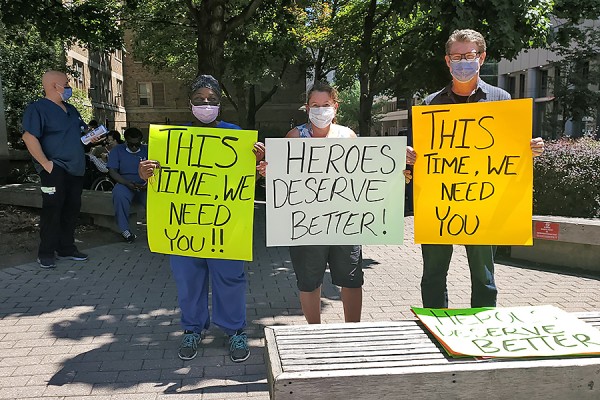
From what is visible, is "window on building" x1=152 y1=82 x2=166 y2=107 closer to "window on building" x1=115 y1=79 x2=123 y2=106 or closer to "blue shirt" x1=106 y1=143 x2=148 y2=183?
"window on building" x1=115 y1=79 x2=123 y2=106

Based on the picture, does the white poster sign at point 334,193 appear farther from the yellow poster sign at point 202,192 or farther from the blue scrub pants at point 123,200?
the blue scrub pants at point 123,200

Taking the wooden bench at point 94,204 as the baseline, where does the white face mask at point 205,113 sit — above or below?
above

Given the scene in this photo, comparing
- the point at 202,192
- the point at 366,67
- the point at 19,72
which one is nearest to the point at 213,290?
the point at 202,192

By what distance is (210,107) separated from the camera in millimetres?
3656

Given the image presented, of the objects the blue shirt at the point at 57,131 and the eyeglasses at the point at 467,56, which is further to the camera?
the blue shirt at the point at 57,131

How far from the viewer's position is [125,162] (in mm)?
7801

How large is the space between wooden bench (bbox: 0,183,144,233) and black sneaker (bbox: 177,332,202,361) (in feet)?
14.5

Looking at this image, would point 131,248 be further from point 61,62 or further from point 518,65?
point 518,65

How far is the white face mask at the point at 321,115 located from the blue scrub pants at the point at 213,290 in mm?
1121

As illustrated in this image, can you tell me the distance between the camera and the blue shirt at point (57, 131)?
5.86 m

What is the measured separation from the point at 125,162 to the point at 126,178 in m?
0.23

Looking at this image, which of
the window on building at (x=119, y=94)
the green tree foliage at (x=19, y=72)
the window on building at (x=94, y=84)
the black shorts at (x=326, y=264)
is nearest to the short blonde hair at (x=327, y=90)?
the black shorts at (x=326, y=264)

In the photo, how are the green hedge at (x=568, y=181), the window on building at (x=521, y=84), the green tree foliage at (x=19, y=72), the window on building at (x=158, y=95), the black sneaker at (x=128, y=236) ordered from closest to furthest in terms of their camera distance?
1. the green hedge at (x=568, y=181)
2. the black sneaker at (x=128, y=236)
3. the green tree foliage at (x=19, y=72)
4. the window on building at (x=521, y=84)
5. the window on building at (x=158, y=95)

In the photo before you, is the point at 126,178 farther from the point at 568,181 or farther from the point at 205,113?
the point at 568,181
